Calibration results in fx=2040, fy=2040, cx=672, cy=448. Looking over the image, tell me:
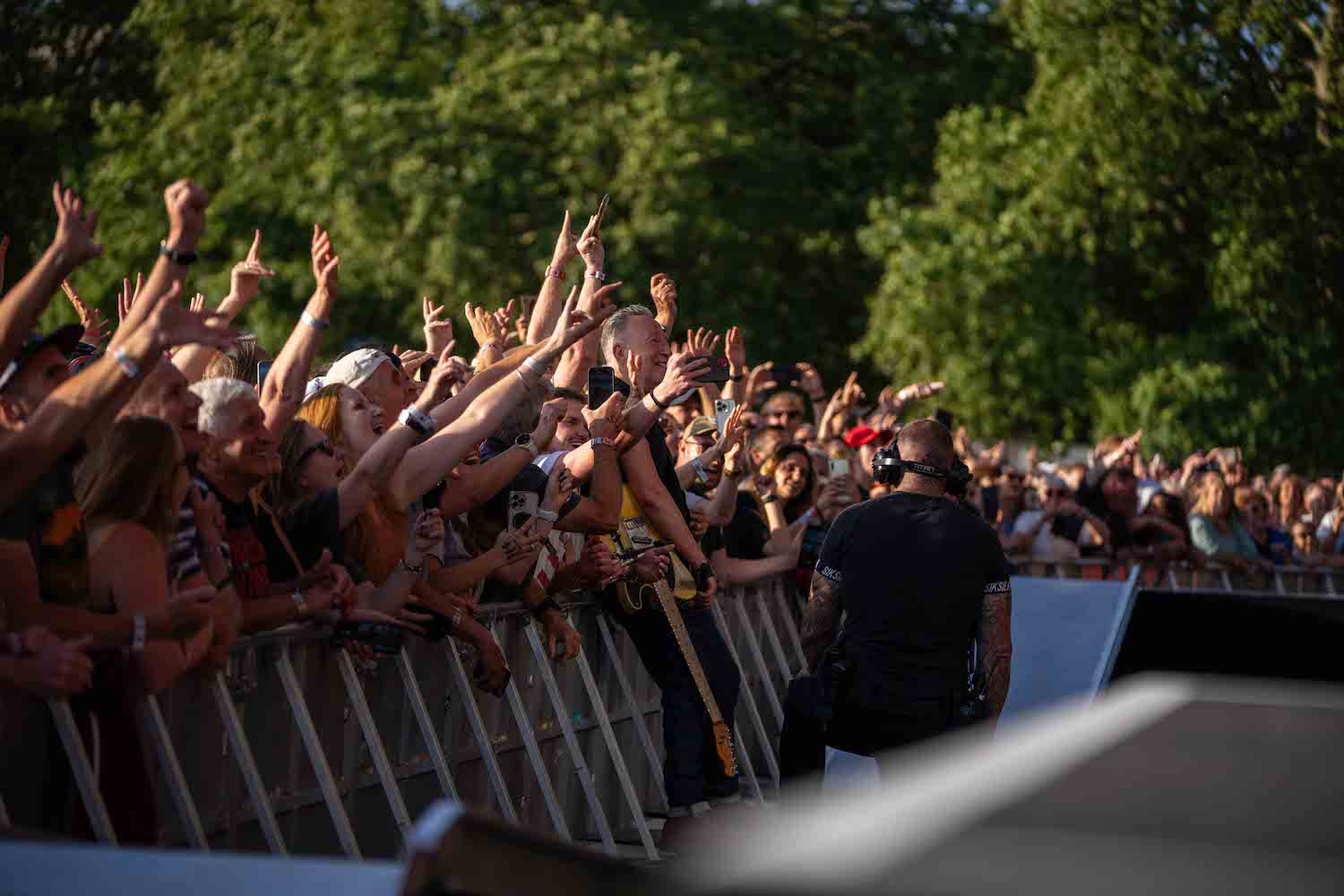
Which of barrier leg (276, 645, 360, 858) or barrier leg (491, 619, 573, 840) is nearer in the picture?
barrier leg (276, 645, 360, 858)

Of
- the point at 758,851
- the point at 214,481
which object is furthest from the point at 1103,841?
the point at 214,481

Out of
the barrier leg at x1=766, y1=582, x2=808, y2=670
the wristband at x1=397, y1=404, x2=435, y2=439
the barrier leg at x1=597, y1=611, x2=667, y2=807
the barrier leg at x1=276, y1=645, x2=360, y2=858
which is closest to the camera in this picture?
the barrier leg at x1=276, y1=645, x2=360, y2=858

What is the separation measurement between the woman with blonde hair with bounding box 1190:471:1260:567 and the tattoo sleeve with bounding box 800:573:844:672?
36.1 feet

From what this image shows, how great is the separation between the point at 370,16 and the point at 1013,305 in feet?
40.2

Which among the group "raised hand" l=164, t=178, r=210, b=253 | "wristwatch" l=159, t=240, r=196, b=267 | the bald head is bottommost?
the bald head

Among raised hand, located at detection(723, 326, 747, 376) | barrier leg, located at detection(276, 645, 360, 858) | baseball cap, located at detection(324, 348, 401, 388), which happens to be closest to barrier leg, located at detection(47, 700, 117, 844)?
barrier leg, located at detection(276, 645, 360, 858)

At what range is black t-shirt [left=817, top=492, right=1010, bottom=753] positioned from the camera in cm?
789

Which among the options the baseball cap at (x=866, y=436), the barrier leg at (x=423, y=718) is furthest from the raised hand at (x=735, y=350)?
the barrier leg at (x=423, y=718)

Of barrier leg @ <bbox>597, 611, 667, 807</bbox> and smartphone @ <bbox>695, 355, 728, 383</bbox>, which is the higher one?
smartphone @ <bbox>695, 355, 728, 383</bbox>

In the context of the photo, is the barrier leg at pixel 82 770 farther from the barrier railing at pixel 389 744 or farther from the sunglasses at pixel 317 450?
the sunglasses at pixel 317 450

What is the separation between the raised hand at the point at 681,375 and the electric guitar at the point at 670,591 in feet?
2.28

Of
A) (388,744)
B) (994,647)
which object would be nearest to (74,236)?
(388,744)

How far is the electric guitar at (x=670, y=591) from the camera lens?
8258mm

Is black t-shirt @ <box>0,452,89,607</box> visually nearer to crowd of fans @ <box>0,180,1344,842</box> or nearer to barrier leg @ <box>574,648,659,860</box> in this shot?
crowd of fans @ <box>0,180,1344,842</box>
